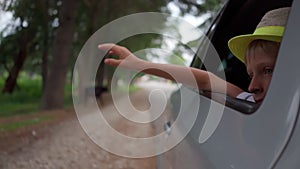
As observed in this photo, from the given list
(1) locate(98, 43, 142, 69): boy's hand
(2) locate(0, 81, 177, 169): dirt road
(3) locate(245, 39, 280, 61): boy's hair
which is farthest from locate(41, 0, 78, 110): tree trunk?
(3) locate(245, 39, 280, 61): boy's hair

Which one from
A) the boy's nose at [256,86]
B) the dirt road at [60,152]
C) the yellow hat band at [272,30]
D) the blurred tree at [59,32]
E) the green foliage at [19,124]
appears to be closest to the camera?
the yellow hat band at [272,30]

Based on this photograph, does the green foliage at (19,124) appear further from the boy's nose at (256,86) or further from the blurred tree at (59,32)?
the boy's nose at (256,86)

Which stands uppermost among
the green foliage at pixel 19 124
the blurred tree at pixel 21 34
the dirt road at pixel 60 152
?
the blurred tree at pixel 21 34

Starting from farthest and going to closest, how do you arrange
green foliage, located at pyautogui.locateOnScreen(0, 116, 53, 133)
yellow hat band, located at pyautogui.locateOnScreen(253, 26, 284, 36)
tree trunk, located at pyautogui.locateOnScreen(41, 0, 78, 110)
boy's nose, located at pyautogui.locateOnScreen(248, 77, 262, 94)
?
tree trunk, located at pyautogui.locateOnScreen(41, 0, 78, 110)
green foliage, located at pyautogui.locateOnScreen(0, 116, 53, 133)
boy's nose, located at pyautogui.locateOnScreen(248, 77, 262, 94)
yellow hat band, located at pyautogui.locateOnScreen(253, 26, 284, 36)

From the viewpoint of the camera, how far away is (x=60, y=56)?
12859 millimetres

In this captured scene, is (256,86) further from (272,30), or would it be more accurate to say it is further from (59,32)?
(59,32)

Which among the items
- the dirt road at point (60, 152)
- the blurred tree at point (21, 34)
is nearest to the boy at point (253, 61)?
the dirt road at point (60, 152)

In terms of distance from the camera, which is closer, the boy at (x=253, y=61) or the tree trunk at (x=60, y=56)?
the boy at (x=253, y=61)

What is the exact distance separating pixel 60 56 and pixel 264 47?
1183 cm

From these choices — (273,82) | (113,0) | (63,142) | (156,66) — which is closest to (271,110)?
(273,82)

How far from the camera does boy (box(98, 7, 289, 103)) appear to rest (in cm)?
147

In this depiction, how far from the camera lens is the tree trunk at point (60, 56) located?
39.9ft

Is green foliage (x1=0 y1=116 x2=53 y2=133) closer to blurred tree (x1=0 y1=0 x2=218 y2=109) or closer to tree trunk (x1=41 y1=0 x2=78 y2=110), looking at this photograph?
blurred tree (x1=0 y1=0 x2=218 y2=109)

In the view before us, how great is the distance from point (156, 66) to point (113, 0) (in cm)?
1344
